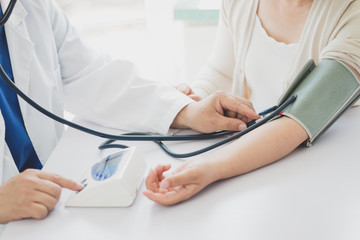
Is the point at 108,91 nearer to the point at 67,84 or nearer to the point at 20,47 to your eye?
the point at 67,84

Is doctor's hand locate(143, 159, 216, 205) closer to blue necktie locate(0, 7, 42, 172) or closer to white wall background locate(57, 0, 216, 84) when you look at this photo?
blue necktie locate(0, 7, 42, 172)

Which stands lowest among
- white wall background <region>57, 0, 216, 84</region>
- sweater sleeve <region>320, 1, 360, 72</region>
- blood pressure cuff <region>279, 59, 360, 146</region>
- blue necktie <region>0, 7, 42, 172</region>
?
white wall background <region>57, 0, 216, 84</region>

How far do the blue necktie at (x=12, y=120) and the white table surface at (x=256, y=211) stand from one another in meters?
0.34

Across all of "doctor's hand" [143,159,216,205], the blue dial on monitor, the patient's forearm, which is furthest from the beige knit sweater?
the blue dial on monitor

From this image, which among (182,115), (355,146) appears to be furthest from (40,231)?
(355,146)

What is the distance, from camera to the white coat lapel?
97cm

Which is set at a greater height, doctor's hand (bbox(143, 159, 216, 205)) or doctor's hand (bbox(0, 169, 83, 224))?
doctor's hand (bbox(143, 159, 216, 205))

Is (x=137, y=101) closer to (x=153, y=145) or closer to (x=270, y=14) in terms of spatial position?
(x=153, y=145)

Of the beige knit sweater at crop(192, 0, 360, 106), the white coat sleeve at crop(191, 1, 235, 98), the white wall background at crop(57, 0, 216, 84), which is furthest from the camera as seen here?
the white wall background at crop(57, 0, 216, 84)

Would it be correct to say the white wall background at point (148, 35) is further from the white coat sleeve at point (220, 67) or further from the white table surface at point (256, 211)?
the white table surface at point (256, 211)

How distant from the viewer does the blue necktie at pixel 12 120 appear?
966mm

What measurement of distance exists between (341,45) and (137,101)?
0.49 m

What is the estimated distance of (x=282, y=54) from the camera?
1.04 metres

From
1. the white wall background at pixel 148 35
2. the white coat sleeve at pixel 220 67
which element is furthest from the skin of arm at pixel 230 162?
the white wall background at pixel 148 35
